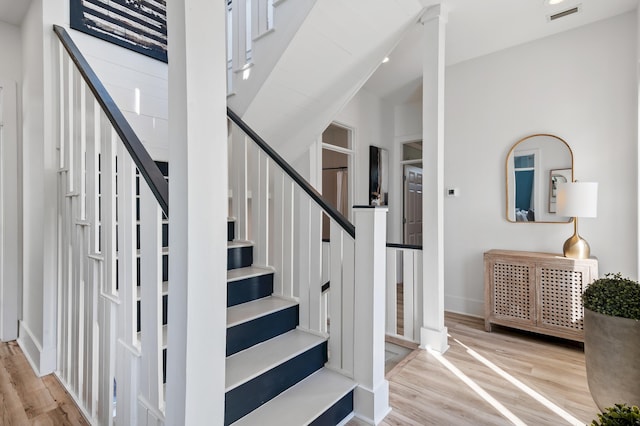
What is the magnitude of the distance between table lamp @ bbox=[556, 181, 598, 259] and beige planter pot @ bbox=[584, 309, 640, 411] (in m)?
A: 1.03

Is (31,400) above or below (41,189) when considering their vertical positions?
below

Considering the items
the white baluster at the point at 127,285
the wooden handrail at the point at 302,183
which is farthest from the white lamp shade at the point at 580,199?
the white baluster at the point at 127,285

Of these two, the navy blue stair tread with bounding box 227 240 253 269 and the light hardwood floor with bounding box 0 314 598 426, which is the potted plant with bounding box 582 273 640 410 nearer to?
the light hardwood floor with bounding box 0 314 598 426

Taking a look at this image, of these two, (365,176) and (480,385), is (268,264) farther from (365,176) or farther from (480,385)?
(365,176)

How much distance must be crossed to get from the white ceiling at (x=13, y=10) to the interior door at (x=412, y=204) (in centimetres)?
451

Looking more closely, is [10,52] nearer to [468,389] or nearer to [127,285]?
[127,285]

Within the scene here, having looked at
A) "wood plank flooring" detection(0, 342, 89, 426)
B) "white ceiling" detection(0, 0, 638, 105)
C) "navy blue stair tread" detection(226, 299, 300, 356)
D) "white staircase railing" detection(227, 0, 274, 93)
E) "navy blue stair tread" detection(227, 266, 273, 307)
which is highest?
"white ceiling" detection(0, 0, 638, 105)

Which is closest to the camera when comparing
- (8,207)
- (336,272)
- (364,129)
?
(336,272)

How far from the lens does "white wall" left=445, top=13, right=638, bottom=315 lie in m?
2.79

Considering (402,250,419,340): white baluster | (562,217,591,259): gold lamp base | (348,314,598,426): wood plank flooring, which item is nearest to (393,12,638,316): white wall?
(562,217,591,259): gold lamp base

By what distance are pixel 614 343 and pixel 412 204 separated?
3573 mm

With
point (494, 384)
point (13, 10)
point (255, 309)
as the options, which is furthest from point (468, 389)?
point (13, 10)

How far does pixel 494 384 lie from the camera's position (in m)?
2.17

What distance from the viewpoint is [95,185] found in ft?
5.52
